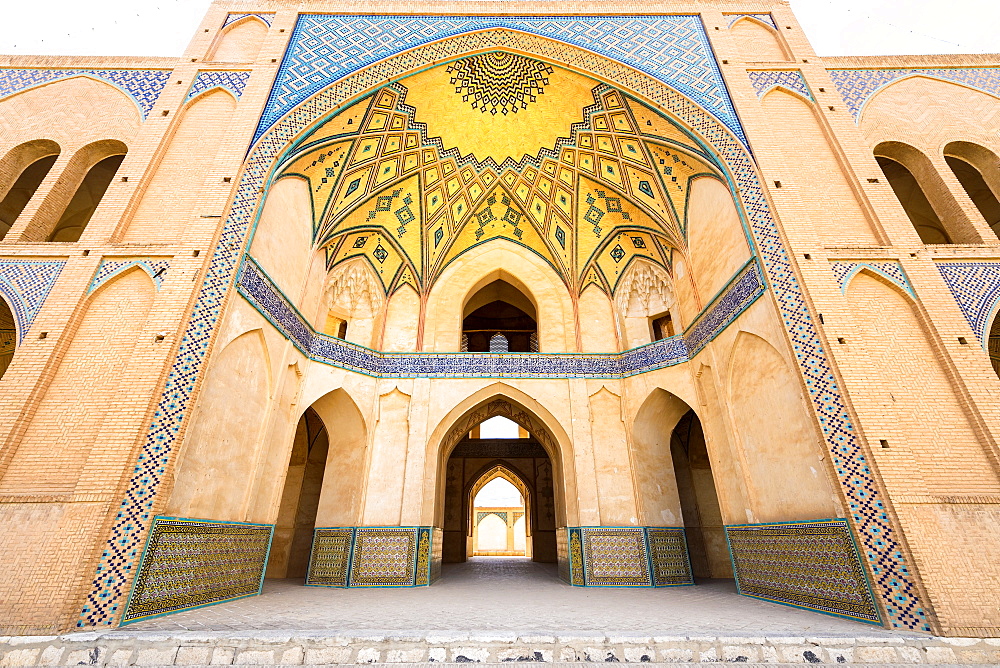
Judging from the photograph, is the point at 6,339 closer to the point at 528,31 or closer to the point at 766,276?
the point at 528,31

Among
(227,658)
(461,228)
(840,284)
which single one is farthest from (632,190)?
(227,658)

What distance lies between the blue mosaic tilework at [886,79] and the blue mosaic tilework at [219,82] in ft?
28.9

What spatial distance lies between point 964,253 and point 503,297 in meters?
8.34

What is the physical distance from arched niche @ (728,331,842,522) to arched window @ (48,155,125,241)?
9.83 m

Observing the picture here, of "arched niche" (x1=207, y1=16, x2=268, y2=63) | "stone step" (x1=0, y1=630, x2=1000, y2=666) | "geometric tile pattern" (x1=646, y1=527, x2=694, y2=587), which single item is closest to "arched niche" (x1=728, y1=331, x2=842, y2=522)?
"stone step" (x1=0, y1=630, x2=1000, y2=666)

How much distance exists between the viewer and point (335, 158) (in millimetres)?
7535

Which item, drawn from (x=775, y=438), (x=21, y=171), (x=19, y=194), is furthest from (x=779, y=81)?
(x=19, y=194)

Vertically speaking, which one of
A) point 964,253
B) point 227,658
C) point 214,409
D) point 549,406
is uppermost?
point 964,253

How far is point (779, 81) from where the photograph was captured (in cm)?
674

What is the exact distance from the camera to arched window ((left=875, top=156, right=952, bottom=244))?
25.4 feet

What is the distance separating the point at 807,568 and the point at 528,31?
826 cm

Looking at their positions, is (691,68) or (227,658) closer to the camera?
(227,658)

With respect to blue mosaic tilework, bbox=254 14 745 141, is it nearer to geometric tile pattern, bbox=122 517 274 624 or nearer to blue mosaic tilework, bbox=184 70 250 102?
blue mosaic tilework, bbox=184 70 250 102

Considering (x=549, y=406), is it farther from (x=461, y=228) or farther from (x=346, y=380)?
(x=461, y=228)
